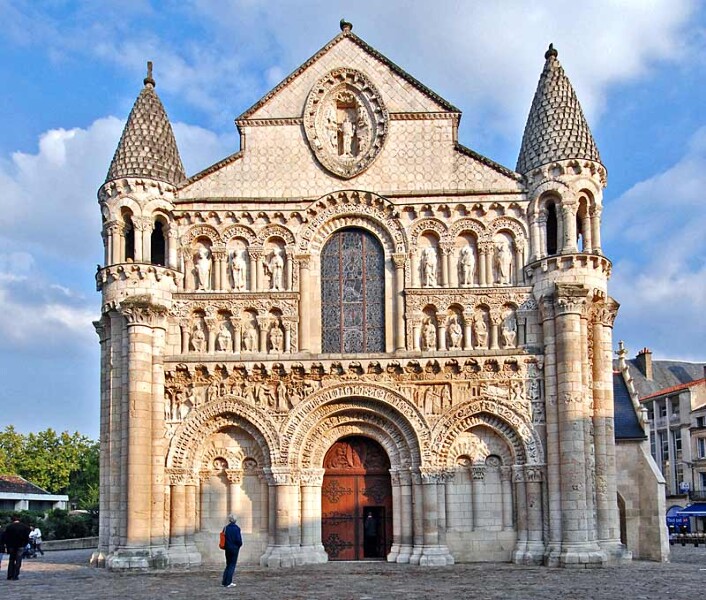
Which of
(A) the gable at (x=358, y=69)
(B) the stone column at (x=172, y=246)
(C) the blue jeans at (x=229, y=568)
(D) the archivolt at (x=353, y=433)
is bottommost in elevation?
(C) the blue jeans at (x=229, y=568)

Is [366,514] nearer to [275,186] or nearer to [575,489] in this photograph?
[575,489]

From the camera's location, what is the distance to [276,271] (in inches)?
1142

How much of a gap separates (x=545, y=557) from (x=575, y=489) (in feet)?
7.00

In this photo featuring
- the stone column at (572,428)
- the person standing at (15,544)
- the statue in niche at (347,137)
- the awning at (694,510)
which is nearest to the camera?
the person standing at (15,544)

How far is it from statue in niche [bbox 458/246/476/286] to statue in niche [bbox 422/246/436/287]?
0.81 meters

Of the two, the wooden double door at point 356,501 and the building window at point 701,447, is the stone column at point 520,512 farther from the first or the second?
the building window at point 701,447

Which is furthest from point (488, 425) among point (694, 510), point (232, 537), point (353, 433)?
point (694, 510)


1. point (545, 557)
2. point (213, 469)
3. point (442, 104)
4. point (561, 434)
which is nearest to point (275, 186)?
point (442, 104)

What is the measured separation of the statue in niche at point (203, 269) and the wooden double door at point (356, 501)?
6380mm

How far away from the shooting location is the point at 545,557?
26.4 meters

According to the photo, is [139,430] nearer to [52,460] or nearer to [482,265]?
[482,265]

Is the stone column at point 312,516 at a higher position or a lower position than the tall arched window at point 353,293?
lower

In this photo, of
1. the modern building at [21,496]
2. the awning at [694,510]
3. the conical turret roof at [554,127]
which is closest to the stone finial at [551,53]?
the conical turret roof at [554,127]

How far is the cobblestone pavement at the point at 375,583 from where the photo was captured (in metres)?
19.9
